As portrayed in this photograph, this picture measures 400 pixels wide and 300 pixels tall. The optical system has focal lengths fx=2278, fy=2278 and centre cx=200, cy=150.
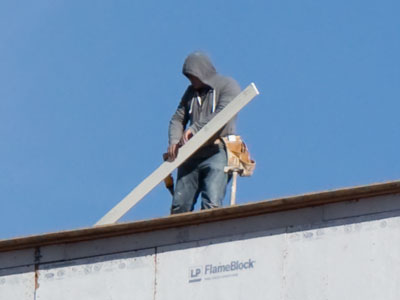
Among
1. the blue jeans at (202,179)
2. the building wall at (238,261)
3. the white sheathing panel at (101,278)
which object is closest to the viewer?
the building wall at (238,261)

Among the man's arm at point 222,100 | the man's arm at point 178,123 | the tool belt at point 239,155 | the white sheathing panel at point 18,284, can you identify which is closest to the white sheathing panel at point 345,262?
the tool belt at point 239,155

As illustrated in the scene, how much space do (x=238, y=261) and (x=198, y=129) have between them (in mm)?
2144

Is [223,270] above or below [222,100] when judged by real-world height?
below

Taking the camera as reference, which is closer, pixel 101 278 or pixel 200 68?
pixel 101 278

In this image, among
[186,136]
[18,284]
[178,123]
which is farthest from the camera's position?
[178,123]

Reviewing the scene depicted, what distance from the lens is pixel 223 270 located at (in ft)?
80.7

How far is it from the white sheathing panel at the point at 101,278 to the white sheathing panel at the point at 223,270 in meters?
0.19

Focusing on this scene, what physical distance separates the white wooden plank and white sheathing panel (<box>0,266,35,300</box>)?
40.5 inches

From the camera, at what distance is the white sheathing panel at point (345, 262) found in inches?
927

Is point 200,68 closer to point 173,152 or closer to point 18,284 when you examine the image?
point 173,152

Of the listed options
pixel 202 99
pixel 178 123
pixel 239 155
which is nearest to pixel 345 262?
pixel 239 155

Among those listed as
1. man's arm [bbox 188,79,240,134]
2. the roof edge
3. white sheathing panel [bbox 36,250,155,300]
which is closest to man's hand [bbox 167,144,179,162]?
man's arm [bbox 188,79,240,134]

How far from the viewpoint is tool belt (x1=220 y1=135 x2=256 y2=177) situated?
2598 centimetres

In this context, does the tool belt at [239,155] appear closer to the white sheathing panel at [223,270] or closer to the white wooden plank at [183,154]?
the white wooden plank at [183,154]
